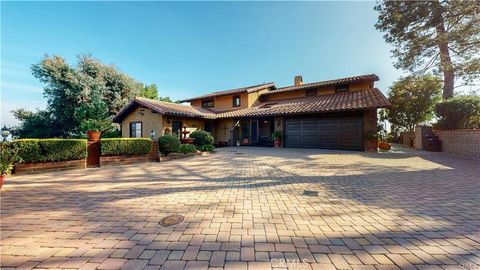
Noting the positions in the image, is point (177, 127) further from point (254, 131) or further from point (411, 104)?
point (411, 104)

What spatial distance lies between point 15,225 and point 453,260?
5.62 m

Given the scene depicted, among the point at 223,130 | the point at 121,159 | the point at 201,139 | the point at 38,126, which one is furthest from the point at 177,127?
the point at 38,126

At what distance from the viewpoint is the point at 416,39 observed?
12062mm

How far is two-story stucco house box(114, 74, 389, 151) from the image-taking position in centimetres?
1288

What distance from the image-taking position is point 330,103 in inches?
562

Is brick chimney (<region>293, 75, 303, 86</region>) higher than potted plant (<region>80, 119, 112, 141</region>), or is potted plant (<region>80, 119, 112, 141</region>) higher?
brick chimney (<region>293, 75, 303, 86</region>)

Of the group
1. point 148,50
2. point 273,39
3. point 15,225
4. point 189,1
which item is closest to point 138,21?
point 189,1

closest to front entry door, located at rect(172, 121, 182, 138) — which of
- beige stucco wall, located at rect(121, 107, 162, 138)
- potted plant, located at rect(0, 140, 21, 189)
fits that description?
beige stucco wall, located at rect(121, 107, 162, 138)

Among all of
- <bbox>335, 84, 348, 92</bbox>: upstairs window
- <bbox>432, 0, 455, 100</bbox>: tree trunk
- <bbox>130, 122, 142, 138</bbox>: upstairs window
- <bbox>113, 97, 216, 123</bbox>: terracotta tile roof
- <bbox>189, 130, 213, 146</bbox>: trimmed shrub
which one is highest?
<bbox>432, 0, 455, 100</bbox>: tree trunk

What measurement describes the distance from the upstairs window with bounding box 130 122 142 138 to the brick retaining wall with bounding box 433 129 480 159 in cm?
1961

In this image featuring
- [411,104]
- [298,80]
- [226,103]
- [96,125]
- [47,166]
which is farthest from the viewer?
[298,80]

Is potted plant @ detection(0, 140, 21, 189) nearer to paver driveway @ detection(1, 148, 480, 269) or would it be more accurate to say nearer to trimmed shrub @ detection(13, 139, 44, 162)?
trimmed shrub @ detection(13, 139, 44, 162)

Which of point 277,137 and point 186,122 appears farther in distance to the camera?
point 186,122

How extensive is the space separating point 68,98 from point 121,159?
13914mm
